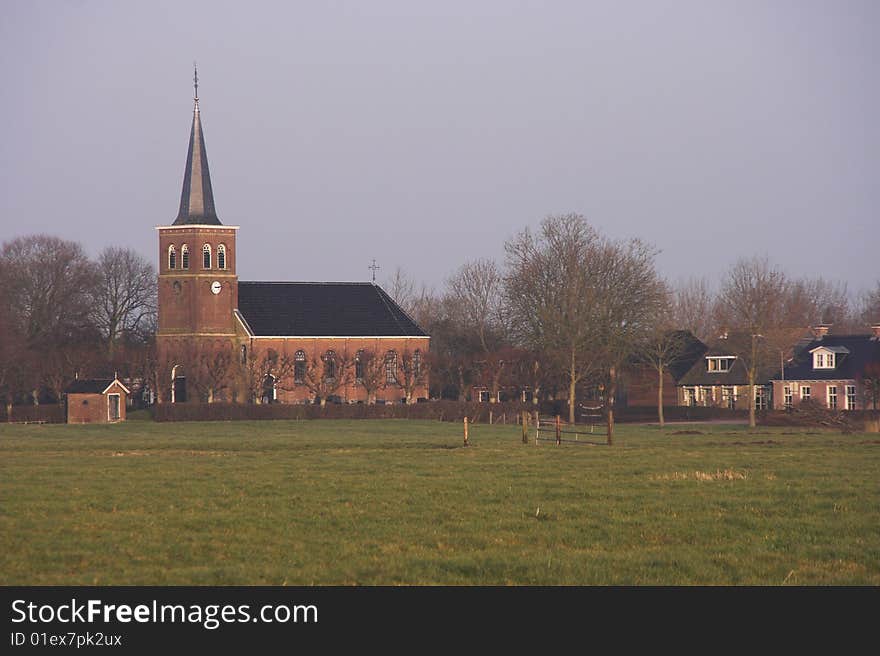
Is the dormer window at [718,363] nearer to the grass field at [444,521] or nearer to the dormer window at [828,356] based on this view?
the dormer window at [828,356]

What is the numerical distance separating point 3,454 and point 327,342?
62.4 metres

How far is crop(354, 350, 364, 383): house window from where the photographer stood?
3738 inches

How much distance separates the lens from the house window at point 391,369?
96062mm

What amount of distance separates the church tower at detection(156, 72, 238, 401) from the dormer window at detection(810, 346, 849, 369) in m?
42.4

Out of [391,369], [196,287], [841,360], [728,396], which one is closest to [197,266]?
[196,287]

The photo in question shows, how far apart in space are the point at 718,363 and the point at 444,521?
78.5m

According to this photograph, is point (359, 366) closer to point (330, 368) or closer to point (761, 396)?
point (330, 368)

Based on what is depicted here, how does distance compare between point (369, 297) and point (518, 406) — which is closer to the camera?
point (518, 406)

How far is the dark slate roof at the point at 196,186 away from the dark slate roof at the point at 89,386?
23766mm

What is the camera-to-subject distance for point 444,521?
706 inches
